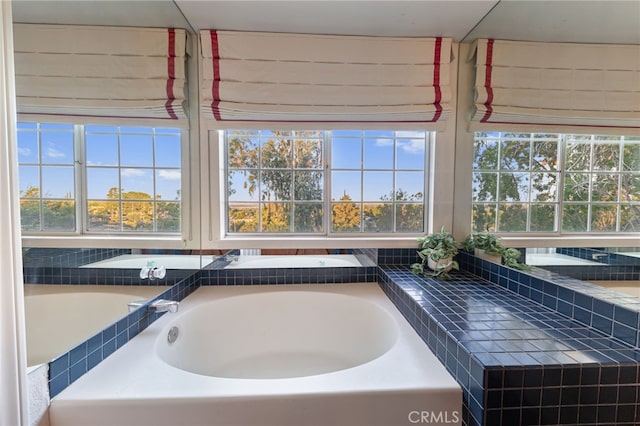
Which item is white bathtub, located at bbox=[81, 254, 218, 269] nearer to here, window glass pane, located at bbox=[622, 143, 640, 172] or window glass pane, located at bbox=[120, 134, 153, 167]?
window glass pane, located at bbox=[120, 134, 153, 167]

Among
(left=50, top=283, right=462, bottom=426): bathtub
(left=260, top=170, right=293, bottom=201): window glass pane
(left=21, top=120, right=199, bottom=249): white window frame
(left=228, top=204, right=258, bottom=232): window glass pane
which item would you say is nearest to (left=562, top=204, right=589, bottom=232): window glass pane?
(left=50, top=283, right=462, bottom=426): bathtub

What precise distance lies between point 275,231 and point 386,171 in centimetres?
92

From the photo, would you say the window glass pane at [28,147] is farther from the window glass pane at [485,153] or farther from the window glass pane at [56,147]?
the window glass pane at [485,153]

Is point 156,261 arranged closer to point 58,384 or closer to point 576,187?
point 58,384

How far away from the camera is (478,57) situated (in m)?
1.53

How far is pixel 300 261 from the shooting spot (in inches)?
68.5

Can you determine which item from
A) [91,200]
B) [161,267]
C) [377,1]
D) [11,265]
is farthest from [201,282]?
[377,1]

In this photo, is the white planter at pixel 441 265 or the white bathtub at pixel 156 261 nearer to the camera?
the white bathtub at pixel 156 261

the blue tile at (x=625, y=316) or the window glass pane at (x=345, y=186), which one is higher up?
the window glass pane at (x=345, y=186)

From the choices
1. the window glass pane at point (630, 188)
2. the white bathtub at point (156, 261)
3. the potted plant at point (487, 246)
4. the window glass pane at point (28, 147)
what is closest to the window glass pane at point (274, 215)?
the white bathtub at point (156, 261)

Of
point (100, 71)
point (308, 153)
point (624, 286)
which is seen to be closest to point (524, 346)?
point (624, 286)

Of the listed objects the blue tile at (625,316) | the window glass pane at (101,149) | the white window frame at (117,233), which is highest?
the window glass pane at (101,149)

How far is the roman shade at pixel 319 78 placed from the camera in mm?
1497

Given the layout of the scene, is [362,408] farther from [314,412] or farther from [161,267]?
[161,267]
